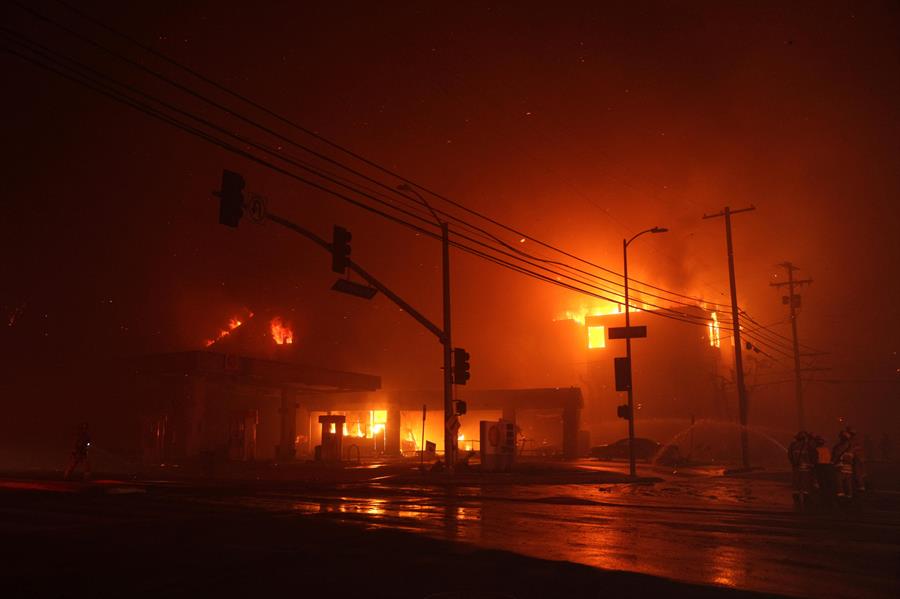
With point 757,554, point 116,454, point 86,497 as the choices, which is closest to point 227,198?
point 86,497

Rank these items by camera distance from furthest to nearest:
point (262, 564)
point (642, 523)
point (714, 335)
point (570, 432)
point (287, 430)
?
1. point (714, 335)
2. point (570, 432)
3. point (287, 430)
4. point (642, 523)
5. point (262, 564)

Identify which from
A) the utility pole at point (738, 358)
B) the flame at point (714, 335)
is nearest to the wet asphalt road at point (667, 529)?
the utility pole at point (738, 358)

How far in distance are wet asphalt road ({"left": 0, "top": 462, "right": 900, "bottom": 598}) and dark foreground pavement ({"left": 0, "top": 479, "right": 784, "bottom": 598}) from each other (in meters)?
0.66

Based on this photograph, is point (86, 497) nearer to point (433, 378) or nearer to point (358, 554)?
point (358, 554)

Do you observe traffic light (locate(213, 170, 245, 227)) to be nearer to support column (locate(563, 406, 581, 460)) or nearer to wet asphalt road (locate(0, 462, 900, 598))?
wet asphalt road (locate(0, 462, 900, 598))

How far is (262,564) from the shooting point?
28.4 ft

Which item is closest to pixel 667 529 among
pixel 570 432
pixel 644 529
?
pixel 644 529

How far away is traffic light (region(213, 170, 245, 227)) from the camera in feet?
46.3

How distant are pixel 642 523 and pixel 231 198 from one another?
9988mm

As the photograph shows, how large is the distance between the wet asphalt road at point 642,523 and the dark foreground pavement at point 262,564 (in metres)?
0.66

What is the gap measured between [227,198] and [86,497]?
9.24 meters

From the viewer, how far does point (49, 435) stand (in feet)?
155

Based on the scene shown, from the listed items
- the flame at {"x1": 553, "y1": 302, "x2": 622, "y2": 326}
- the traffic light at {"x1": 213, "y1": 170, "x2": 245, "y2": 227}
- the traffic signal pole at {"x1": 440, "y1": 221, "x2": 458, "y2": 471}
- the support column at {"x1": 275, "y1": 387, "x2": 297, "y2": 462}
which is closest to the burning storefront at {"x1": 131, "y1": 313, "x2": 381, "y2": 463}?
the support column at {"x1": 275, "y1": 387, "x2": 297, "y2": 462}

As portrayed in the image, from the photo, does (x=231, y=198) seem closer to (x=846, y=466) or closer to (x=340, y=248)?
(x=340, y=248)
